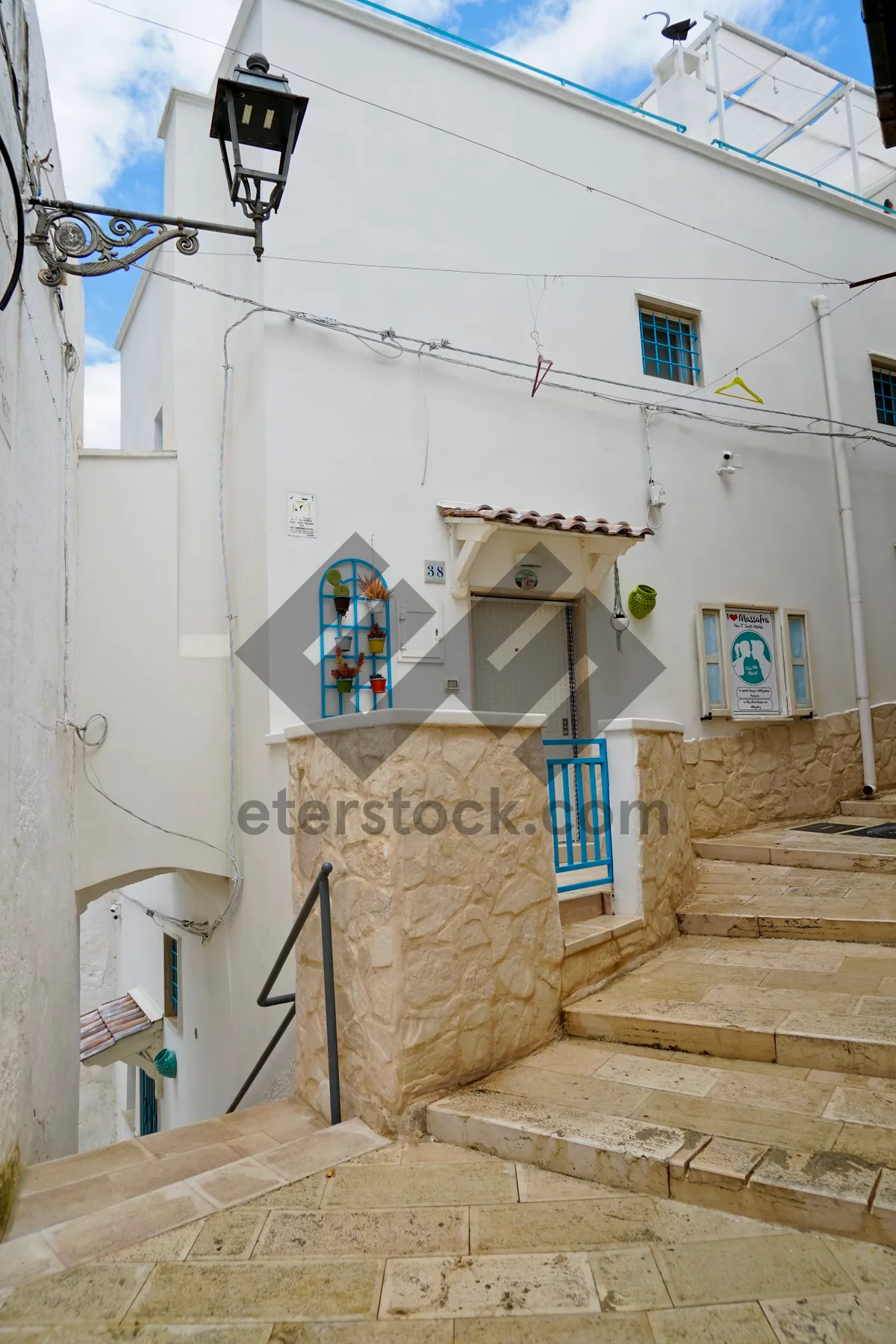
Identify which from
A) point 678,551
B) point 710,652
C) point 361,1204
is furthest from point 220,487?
point 361,1204

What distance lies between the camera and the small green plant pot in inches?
→ 277

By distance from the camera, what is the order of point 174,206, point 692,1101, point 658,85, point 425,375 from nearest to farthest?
point 692,1101
point 425,375
point 174,206
point 658,85

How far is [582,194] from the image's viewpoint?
7406mm

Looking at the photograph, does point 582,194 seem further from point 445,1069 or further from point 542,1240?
point 542,1240

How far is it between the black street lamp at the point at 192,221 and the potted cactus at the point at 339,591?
2516 mm

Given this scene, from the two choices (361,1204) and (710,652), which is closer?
(361,1204)

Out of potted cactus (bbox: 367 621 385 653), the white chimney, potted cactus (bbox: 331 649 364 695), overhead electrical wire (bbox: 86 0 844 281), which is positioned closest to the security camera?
overhead electrical wire (bbox: 86 0 844 281)

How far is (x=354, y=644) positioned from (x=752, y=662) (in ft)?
12.5

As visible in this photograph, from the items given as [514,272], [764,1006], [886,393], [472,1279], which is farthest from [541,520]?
[886,393]

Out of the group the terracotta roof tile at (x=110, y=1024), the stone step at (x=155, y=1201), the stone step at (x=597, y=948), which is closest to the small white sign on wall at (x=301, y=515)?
the stone step at (x=597, y=948)

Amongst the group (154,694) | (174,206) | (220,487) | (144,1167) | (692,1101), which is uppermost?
(174,206)

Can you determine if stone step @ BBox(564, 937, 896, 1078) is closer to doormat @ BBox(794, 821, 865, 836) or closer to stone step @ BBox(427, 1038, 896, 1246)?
stone step @ BBox(427, 1038, 896, 1246)

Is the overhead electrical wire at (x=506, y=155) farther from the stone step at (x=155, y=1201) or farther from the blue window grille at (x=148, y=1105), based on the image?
the blue window grille at (x=148, y=1105)

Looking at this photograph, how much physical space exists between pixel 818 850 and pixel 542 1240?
4.33 m
